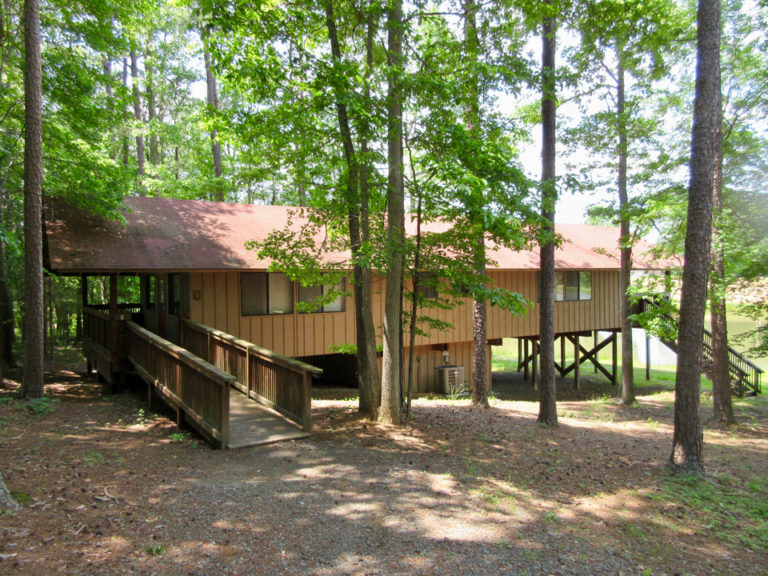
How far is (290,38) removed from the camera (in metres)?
7.73

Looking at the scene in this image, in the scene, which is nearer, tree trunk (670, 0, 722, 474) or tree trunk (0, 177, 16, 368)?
tree trunk (670, 0, 722, 474)

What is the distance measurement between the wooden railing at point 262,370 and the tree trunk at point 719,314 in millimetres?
9551

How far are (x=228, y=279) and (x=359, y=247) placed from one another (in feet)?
16.1

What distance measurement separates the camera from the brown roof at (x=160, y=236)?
9484 millimetres

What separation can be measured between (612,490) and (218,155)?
18.9 meters

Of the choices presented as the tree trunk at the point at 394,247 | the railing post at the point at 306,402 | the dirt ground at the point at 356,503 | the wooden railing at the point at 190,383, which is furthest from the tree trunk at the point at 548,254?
the wooden railing at the point at 190,383

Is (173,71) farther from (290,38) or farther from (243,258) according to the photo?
(290,38)

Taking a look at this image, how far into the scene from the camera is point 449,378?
1581cm

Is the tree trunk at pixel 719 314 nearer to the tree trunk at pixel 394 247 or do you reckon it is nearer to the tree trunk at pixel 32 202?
the tree trunk at pixel 394 247

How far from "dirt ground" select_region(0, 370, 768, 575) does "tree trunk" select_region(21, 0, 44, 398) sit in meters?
0.92

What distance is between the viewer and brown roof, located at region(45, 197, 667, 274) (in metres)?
9.48

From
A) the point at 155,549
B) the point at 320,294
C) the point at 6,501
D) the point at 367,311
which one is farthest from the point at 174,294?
the point at 155,549

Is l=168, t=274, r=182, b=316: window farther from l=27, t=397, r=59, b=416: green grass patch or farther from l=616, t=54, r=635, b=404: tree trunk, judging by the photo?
l=616, t=54, r=635, b=404: tree trunk

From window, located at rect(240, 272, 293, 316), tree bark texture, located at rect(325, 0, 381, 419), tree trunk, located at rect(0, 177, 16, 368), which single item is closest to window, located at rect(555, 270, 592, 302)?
window, located at rect(240, 272, 293, 316)
